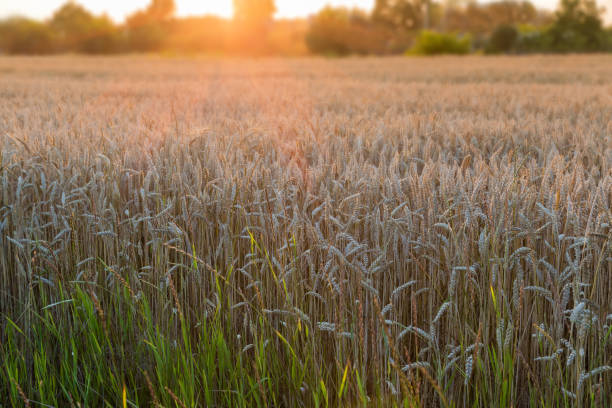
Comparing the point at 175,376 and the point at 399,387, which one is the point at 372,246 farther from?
the point at 175,376

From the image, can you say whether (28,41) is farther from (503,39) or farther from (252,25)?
(503,39)

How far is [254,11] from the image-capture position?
149ft

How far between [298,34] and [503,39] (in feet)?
55.4

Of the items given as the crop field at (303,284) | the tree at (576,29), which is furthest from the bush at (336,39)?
the crop field at (303,284)

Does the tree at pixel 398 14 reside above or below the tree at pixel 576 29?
above

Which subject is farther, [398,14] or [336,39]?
[398,14]

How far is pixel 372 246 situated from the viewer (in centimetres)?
180

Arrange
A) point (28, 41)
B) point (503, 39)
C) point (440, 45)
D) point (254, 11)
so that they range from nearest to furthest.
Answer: point (440, 45), point (503, 39), point (28, 41), point (254, 11)

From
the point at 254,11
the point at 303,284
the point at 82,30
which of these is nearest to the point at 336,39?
the point at 254,11

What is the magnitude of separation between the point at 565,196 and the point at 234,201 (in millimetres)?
1085

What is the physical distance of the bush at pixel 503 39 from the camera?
96.8ft

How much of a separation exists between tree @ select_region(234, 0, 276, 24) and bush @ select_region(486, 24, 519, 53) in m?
20.8

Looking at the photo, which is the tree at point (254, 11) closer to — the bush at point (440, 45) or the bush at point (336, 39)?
the bush at point (336, 39)

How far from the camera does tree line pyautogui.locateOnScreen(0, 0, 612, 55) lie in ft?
97.9
